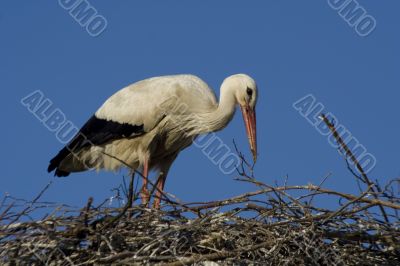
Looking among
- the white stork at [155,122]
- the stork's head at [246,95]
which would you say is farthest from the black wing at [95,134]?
the stork's head at [246,95]

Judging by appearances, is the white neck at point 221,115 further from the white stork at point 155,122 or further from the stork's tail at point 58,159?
the stork's tail at point 58,159

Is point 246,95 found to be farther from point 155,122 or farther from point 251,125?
point 155,122

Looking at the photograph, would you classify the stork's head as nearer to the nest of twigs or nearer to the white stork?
the white stork

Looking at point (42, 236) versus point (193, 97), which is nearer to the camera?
point (42, 236)

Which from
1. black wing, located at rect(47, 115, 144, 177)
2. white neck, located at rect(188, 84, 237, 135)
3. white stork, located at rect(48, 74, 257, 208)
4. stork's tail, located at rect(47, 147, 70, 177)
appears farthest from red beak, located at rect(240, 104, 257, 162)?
stork's tail, located at rect(47, 147, 70, 177)

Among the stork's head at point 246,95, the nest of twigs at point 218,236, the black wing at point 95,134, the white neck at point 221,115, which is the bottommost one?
the nest of twigs at point 218,236

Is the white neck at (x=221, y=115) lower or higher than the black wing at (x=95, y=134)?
higher

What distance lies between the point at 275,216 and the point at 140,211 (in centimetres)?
87

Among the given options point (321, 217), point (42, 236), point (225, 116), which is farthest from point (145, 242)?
point (225, 116)

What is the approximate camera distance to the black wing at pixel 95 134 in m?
8.24

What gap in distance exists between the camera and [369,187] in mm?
5332

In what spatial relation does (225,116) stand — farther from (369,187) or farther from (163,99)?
(369,187)

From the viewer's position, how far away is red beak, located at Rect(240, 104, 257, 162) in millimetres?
7596

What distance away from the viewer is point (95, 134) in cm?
840
